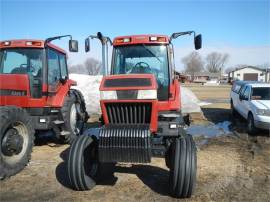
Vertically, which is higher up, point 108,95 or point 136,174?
point 108,95

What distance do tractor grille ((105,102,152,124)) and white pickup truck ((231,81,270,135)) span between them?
6042 millimetres

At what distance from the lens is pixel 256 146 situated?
9.73m

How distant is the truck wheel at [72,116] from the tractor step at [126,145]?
365 cm

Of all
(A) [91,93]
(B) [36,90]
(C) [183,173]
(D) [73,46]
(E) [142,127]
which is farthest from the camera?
(A) [91,93]

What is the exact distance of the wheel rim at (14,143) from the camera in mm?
6604

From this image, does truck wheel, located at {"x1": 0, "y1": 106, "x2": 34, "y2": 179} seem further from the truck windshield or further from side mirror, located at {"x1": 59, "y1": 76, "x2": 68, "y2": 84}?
side mirror, located at {"x1": 59, "y1": 76, "x2": 68, "y2": 84}

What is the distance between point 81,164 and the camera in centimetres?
592

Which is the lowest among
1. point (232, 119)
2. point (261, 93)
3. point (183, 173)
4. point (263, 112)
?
point (232, 119)

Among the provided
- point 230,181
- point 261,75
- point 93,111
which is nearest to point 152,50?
point 230,181

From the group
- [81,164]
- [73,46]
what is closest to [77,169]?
[81,164]

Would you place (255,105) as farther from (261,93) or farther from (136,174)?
(136,174)

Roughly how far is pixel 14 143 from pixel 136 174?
2398 mm

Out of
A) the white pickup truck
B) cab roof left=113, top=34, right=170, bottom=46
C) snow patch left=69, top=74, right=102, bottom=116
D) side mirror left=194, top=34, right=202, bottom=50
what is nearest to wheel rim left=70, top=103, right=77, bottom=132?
cab roof left=113, top=34, right=170, bottom=46

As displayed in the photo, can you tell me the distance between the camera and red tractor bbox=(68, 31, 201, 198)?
5656 millimetres
